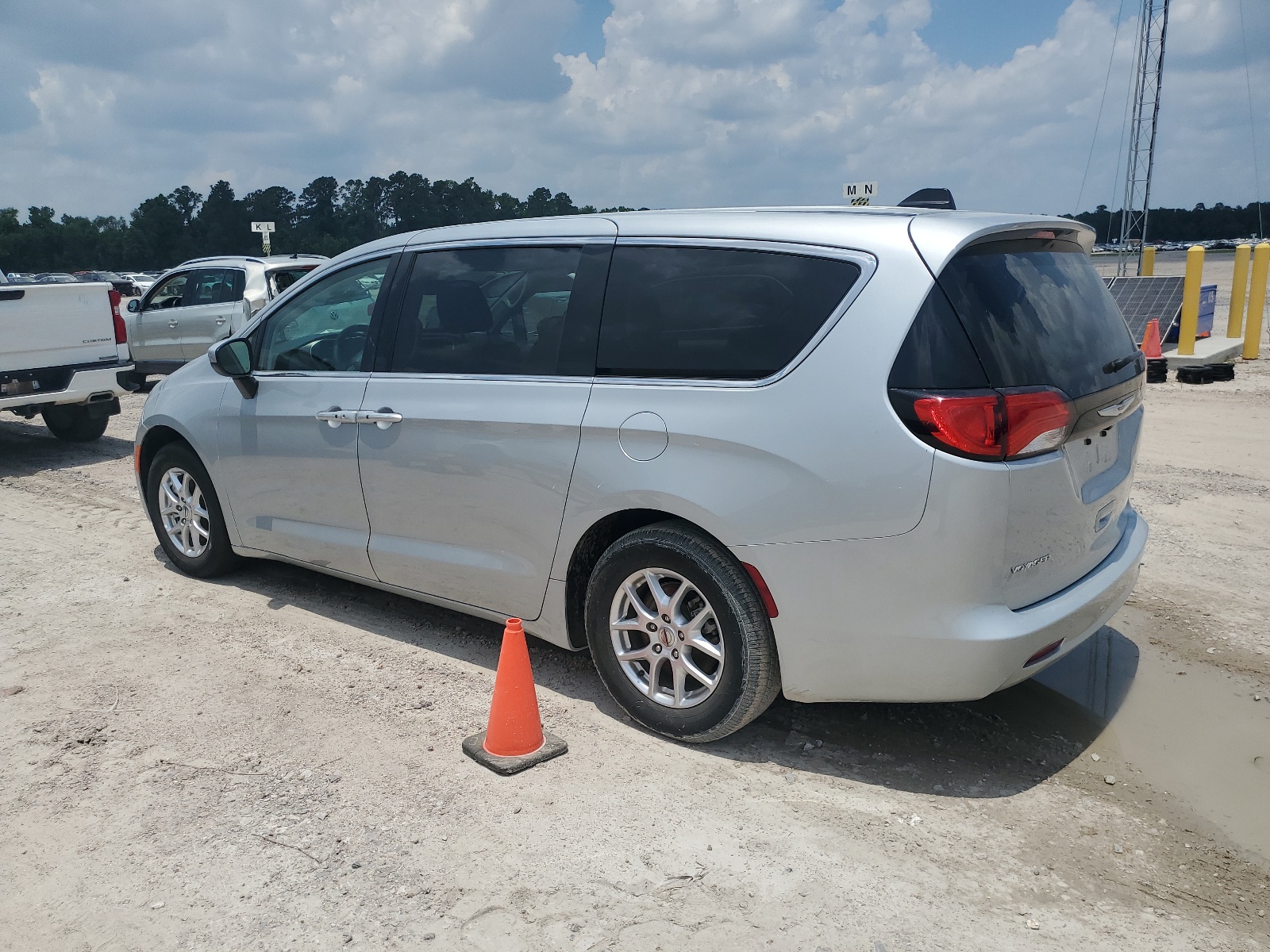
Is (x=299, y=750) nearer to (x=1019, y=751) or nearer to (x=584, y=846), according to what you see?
(x=584, y=846)

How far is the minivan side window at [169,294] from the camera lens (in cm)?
1463

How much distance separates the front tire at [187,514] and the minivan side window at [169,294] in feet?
31.3

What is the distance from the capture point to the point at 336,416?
486cm

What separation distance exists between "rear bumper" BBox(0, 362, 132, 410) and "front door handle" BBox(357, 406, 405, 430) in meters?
6.83

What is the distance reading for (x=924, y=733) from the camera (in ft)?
13.3

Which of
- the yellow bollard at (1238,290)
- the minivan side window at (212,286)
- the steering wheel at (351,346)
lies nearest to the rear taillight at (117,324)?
the minivan side window at (212,286)

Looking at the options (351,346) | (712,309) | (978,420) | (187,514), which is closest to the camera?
(978,420)

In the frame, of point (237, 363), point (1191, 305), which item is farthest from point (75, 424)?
point (1191, 305)

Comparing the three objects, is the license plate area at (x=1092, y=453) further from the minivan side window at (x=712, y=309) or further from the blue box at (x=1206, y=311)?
the blue box at (x=1206, y=311)

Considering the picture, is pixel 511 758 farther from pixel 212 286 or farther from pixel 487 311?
pixel 212 286

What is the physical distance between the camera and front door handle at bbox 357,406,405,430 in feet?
15.1

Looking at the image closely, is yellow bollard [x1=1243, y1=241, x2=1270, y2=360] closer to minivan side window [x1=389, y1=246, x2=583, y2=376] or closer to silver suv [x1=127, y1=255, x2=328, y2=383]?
silver suv [x1=127, y1=255, x2=328, y2=383]

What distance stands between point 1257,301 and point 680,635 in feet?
57.0

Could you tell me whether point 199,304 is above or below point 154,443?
above
